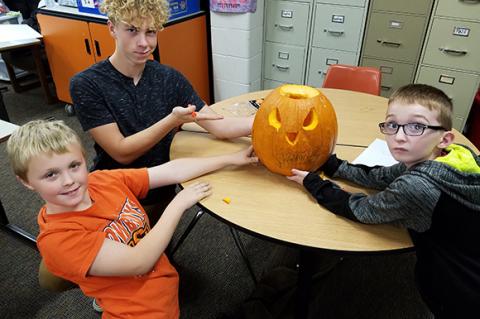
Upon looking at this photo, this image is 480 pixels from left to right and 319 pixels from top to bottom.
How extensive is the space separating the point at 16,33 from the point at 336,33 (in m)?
2.84

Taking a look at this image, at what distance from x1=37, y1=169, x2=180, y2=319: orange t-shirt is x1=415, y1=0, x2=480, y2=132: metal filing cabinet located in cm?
261

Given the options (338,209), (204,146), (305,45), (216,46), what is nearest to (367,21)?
(305,45)

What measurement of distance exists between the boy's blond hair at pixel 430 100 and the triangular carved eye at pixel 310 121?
0.75ft

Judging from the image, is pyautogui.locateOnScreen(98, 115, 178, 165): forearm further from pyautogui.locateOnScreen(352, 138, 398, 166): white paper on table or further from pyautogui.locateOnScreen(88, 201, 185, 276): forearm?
pyautogui.locateOnScreen(352, 138, 398, 166): white paper on table

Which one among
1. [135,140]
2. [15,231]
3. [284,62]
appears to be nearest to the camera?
[135,140]

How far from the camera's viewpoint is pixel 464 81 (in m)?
2.85

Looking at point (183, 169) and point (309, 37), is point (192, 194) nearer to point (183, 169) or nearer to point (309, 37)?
point (183, 169)

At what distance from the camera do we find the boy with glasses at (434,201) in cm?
89

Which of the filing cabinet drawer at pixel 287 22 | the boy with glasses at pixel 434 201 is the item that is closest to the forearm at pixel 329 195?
the boy with glasses at pixel 434 201

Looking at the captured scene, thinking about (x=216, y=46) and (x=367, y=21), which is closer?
(x=367, y=21)

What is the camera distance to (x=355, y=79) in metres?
2.24

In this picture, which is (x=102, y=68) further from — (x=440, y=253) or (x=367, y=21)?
(x=367, y=21)

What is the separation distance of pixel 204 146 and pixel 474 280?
0.96 meters

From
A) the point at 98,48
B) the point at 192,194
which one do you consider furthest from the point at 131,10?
the point at 98,48
